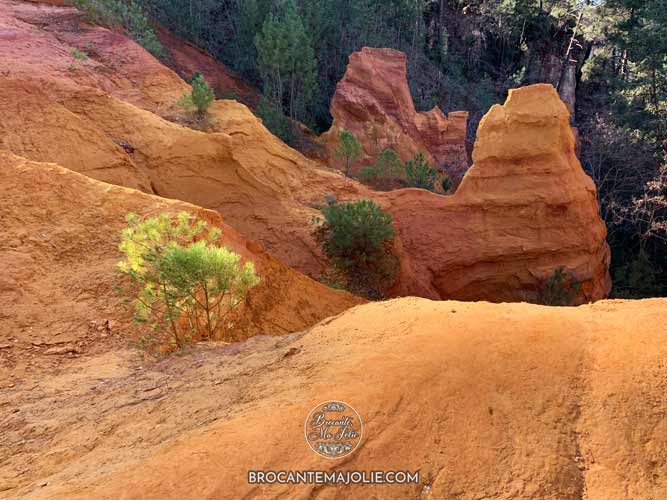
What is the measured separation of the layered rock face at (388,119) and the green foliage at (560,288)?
8.76 m

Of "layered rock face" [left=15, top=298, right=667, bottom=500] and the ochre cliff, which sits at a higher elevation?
the ochre cliff

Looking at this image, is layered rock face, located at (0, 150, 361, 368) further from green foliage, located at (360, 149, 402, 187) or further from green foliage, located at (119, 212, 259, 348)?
green foliage, located at (360, 149, 402, 187)

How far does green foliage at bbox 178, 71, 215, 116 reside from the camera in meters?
12.5

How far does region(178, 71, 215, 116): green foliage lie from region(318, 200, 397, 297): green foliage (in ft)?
14.6

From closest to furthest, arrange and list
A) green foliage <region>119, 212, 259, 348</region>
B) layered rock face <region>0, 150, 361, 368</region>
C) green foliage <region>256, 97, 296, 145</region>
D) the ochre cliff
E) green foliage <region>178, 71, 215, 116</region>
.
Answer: green foliage <region>119, 212, 259, 348</region>, layered rock face <region>0, 150, 361, 368</region>, the ochre cliff, green foliage <region>178, 71, 215, 116</region>, green foliage <region>256, 97, 296, 145</region>

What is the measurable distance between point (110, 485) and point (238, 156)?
35.1 feet

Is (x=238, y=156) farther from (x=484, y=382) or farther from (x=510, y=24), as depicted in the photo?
(x=510, y=24)

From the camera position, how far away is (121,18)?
1616cm

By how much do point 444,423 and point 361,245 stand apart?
29.0ft

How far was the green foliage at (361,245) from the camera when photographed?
11039 millimetres

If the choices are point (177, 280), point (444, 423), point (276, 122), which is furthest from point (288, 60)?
point (444, 423)

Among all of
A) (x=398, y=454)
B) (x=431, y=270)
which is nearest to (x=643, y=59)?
(x=431, y=270)

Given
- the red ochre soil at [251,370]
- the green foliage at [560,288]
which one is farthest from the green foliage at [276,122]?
the green foliage at [560,288]

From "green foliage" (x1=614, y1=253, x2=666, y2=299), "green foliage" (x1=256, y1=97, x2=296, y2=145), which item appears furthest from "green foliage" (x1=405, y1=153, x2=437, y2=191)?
"green foliage" (x1=614, y1=253, x2=666, y2=299)
